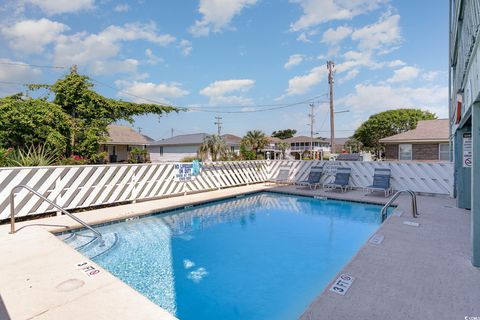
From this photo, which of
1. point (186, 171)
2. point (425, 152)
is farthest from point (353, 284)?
point (425, 152)

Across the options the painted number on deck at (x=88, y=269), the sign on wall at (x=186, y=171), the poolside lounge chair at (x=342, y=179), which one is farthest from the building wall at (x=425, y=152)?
the painted number on deck at (x=88, y=269)

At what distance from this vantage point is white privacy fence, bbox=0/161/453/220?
704 cm

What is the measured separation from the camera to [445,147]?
18625mm

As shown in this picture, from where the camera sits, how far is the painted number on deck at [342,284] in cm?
322

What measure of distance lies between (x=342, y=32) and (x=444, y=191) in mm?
9898

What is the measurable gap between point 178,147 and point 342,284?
33.5 m

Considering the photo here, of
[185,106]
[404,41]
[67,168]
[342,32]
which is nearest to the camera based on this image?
[67,168]

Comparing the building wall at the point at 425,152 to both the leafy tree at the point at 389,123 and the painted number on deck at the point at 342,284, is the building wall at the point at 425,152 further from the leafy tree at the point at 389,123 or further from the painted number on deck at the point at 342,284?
the leafy tree at the point at 389,123

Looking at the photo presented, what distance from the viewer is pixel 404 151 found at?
20.0 metres

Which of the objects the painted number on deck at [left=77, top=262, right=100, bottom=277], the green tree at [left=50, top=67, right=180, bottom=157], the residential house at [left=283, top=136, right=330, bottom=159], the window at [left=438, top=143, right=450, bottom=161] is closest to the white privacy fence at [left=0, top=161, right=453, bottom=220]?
the painted number on deck at [left=77, top=262, right=100, bottom=277]

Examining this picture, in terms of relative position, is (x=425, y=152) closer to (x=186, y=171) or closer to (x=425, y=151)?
(x=425, y=151)

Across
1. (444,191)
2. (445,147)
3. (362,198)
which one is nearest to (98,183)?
(362,198)

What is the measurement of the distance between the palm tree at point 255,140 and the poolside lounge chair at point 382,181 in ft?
80.1

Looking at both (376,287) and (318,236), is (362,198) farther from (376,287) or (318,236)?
(376,287)
